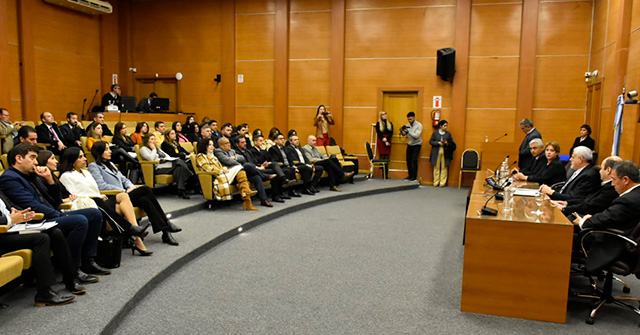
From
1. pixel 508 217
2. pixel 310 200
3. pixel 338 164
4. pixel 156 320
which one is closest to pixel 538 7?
pixel 338 164

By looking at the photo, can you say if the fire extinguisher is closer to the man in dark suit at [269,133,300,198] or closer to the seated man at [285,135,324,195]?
the seated man at [285,135,324,195]

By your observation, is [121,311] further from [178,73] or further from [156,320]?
[178,73]

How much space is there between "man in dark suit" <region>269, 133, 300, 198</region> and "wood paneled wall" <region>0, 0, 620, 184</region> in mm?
2574

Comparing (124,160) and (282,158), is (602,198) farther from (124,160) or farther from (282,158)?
(124,160)

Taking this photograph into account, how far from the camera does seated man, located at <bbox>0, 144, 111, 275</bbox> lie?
305 centimetres

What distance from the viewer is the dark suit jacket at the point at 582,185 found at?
3.94 metres

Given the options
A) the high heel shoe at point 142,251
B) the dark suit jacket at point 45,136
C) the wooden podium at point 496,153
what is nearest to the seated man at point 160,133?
the dark suit jacket at point 45,136

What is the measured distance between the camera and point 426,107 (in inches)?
360

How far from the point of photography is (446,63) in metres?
8.64

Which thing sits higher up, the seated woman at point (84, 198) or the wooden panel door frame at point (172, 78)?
the wooden panel door frame at point (172, 78)

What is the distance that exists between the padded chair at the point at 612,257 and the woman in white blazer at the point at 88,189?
3.26m

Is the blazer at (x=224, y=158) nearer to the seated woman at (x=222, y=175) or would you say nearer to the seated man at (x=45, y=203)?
the seated woman at (x=222, y=175)

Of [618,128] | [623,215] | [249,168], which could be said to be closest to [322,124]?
[249,168]

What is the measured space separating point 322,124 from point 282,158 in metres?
2.36
